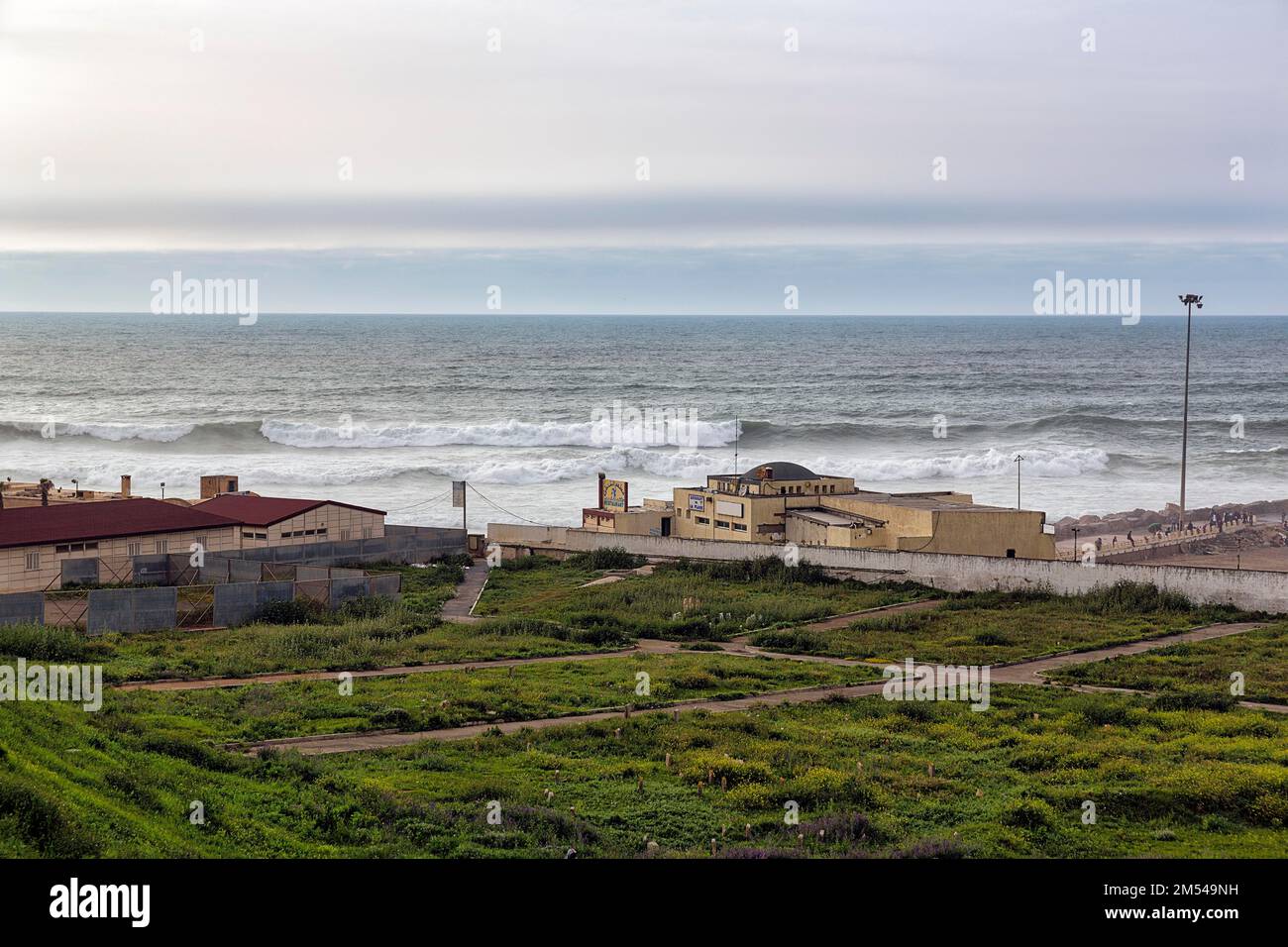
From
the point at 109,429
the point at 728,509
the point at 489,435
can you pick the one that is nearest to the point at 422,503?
the point at 728,509

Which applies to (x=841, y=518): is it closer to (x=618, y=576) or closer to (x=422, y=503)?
(x=618, y=576)

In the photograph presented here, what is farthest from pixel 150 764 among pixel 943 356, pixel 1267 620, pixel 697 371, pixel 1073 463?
pixel 943 356

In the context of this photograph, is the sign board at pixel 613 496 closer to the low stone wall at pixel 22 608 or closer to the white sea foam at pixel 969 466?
the low stone wall at pixel 22 608

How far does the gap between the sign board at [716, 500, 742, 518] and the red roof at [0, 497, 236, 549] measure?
15656 mm

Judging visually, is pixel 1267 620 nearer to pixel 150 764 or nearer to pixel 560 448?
pixel 150 764

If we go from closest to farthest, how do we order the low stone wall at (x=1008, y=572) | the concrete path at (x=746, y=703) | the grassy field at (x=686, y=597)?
the concrete path at (x=746, y=703) < the grassy field at (x=686, y=597) < the low stone wall at (x=1008, y=572)

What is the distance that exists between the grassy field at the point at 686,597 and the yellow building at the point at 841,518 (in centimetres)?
257

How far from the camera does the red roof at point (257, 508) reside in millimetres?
41250

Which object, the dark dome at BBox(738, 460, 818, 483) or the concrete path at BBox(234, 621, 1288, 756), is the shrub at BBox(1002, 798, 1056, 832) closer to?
the concrete path at BBox(234, 621, 1288, 756)

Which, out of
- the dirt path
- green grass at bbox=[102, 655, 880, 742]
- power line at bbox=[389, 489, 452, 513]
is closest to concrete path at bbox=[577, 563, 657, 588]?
the dirt path

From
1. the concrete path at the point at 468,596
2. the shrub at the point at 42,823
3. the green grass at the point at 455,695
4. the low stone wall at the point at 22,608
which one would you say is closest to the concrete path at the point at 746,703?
the green grass at the point at 455,695

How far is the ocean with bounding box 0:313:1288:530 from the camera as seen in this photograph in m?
71.9

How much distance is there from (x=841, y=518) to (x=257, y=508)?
18.4 metres

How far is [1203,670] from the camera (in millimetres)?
27328
